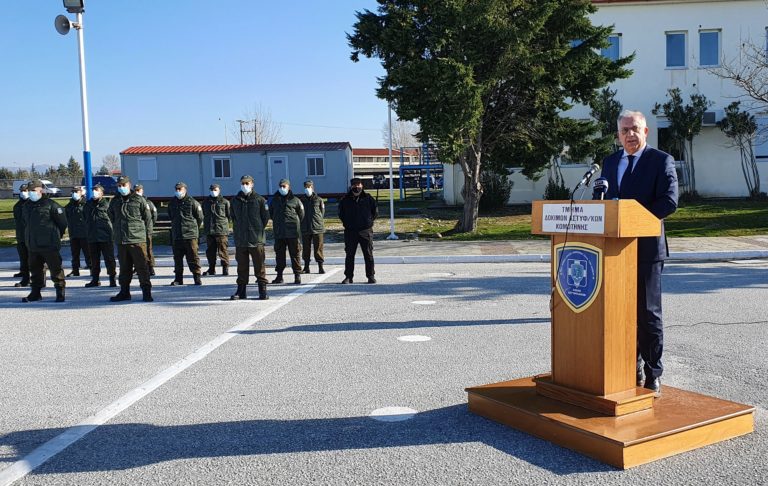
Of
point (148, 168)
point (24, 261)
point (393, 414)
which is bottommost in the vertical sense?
point (393, 414)

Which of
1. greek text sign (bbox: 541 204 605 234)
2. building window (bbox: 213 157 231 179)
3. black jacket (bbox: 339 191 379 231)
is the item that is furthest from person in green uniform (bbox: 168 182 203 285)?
building window (bbox: 213 157 231 179)

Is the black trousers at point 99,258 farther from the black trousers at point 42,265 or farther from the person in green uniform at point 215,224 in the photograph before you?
the black trousers at point 42,265

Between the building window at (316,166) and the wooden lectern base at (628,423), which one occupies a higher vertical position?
the building window at (316,166)

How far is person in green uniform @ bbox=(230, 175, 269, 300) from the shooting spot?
35.5 feet

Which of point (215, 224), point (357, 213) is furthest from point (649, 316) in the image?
point (215, 224)

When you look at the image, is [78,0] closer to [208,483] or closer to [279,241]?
[279,241]

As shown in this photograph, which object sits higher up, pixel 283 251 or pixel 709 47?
pixel 709 47

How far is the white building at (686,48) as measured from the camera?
2941 cm

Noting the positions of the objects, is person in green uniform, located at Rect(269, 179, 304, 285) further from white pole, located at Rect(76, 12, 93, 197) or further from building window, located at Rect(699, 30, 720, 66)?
building window, located at Rect(699, 30, 720, 66)

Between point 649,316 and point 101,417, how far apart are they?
4.04m

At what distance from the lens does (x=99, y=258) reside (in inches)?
546

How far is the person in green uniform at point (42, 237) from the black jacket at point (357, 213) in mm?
4699

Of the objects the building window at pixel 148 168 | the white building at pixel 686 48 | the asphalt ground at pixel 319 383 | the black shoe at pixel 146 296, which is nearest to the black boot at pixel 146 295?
the black shoe at pixel 146 296

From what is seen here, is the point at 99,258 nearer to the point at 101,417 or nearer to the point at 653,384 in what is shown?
the point at 101,417
